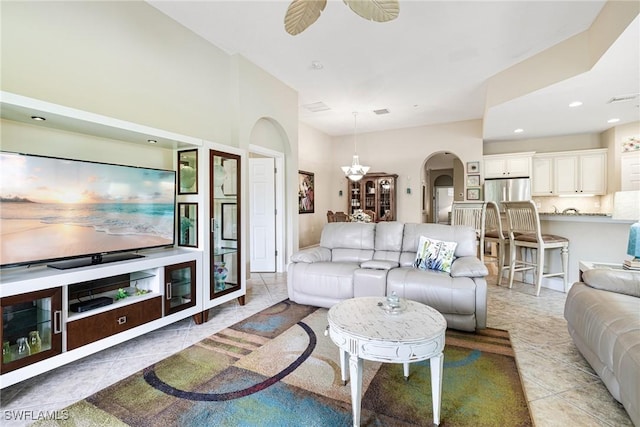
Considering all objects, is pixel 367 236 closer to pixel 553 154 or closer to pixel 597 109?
pixel 597 109

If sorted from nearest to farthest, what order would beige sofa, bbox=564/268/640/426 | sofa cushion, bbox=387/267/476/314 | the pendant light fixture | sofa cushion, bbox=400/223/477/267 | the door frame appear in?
beige sofa, bbox=564/268/640/426 → sofa cushion, bbox=387/267/476/314 → sofa cushion, bbox=400/223/477/267 → the door frame → the pendant light fixture

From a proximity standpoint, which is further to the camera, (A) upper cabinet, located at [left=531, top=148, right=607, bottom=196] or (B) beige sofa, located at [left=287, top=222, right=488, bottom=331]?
(A) upper cabinet, located at [left=531, top=148, right=607, bottom=196]

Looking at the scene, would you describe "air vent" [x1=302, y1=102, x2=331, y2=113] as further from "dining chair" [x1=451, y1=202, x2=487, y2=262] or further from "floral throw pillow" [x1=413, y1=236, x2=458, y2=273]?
"floral throw pillow" [x1=413, y1=236, x2=458, y2=273]

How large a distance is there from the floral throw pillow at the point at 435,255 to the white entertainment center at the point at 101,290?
83.9 inches

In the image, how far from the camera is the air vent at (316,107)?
567cm

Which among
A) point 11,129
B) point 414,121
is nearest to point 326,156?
point 414,121

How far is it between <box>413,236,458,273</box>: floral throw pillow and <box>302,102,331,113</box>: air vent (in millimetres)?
3549

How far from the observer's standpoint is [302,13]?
1984mm

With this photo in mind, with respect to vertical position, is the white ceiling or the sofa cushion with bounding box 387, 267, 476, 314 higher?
the white ceiling

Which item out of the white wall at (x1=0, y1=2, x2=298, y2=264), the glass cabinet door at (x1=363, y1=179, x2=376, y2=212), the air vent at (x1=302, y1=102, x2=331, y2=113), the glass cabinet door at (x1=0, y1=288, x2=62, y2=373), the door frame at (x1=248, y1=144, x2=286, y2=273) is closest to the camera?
the glass cabinet door at (x1=0, y1=288, x2=62, y2=373)

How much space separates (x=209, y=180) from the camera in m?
3.01

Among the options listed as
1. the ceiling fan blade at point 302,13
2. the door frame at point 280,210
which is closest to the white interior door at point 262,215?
the door frame at point 280,210

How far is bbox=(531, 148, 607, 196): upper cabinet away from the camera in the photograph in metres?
5.78

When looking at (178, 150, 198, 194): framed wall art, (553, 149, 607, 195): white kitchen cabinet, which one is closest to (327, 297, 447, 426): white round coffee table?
(178, 150, 198, 194): framed wall art
